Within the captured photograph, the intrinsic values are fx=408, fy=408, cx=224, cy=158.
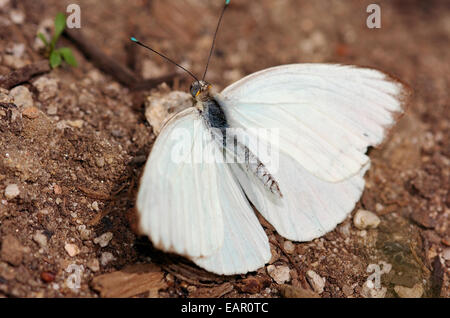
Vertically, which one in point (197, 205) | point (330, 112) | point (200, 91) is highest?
point (200, 91)

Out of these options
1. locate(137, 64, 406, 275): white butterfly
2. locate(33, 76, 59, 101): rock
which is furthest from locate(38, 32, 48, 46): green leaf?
locate(137, 64, 406, 275): white butterfly

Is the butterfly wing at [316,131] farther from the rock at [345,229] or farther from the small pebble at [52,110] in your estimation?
the small pebble at [52,110]

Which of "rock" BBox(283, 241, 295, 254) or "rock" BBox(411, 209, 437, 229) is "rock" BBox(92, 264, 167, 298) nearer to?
"rock" BBox(283, 241, 295, 254)

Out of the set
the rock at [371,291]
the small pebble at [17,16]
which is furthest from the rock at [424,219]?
the small pebble at [17,16]

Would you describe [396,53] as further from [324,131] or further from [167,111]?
[167,111]

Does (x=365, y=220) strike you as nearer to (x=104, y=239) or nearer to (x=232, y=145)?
(x=232, y=145)

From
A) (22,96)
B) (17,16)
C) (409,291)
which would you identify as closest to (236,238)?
(409,291)
